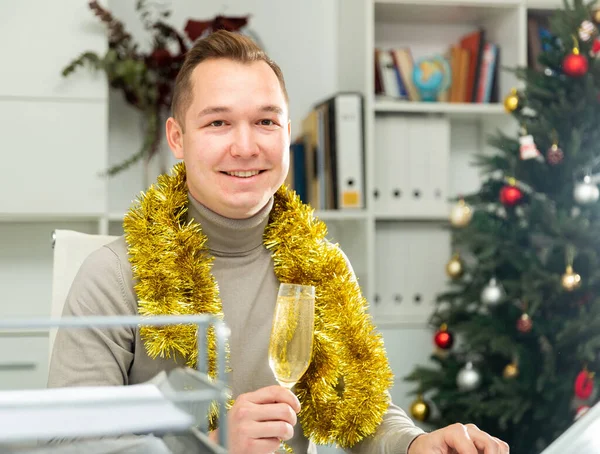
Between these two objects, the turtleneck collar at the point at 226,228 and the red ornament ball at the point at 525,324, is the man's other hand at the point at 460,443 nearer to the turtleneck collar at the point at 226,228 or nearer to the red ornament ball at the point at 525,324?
the turtleneck collar at the point at 226,228

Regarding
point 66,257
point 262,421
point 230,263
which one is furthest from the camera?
point 66,257

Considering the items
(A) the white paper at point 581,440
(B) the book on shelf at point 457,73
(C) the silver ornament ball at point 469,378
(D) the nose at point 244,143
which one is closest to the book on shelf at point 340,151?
(B) the book on shelf at point 457,73

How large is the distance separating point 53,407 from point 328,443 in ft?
2.78

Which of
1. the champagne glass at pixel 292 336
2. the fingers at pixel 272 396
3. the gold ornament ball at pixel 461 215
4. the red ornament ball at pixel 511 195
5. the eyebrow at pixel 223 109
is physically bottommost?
the fingers at pixel 272 396

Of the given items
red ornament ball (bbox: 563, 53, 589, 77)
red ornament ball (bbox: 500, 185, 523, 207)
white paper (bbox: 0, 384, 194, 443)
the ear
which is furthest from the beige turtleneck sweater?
red ornament ball (bbox: 563, 53, 589, 77)

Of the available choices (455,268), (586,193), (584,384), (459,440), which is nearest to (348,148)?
(455,268)

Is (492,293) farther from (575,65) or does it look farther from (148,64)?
(148,64)

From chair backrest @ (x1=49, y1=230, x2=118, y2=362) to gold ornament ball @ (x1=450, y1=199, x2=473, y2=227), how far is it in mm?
1475

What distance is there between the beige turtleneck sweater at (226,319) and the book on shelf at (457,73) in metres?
1.85

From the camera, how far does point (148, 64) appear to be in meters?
2.94

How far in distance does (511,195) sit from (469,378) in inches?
24.4

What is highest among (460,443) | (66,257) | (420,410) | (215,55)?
(215,55)

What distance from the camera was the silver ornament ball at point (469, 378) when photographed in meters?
2.65

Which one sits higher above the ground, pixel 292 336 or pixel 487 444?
pixel 292 336
